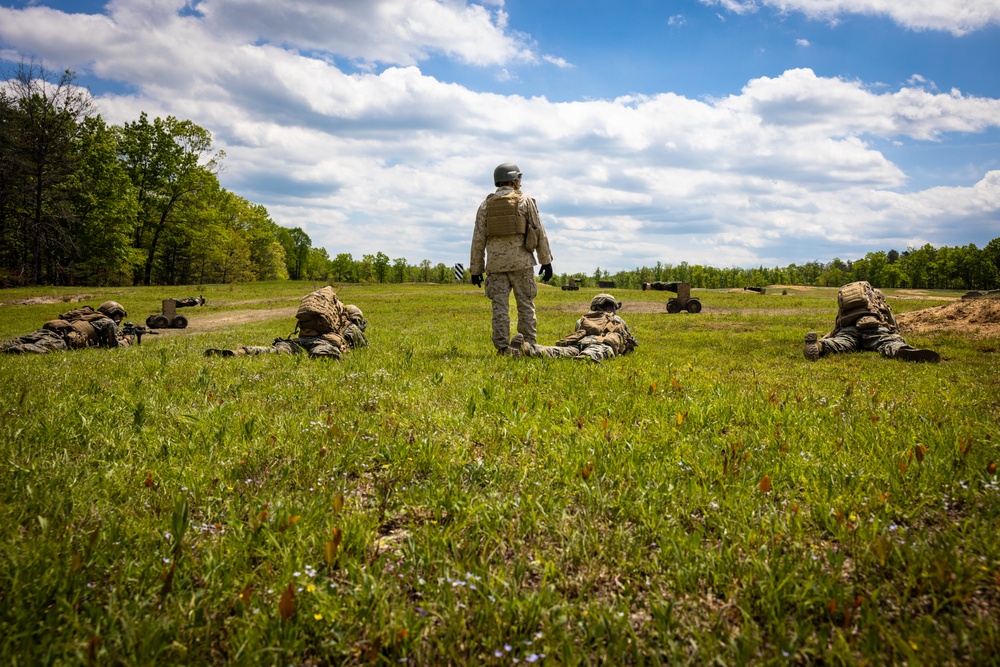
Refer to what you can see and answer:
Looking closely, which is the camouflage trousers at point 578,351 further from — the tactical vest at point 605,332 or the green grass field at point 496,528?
the green grass field at point 496,528

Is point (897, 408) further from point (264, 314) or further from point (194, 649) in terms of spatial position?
point (264, 314)

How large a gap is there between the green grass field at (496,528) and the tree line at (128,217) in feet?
141

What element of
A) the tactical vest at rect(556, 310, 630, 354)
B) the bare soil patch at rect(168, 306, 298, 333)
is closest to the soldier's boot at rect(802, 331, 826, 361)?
the tactical vest at rect(556, 310, 630, 354)

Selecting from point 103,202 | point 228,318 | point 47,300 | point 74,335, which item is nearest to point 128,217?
point 103,202

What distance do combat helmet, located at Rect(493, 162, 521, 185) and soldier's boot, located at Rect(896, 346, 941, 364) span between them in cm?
774

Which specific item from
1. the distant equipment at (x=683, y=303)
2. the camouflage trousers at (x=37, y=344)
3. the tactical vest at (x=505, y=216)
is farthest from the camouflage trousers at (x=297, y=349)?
the distant equipment at (x=683, y=303)

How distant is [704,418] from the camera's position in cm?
505

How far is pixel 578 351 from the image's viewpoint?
31.4 ft

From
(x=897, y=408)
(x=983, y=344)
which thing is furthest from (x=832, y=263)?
(x=897, y=408)

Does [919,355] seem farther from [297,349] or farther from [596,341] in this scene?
[297,349]

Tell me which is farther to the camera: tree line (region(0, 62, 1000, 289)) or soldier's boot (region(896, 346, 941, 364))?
tree line (region(0, 62, 1000, 289))

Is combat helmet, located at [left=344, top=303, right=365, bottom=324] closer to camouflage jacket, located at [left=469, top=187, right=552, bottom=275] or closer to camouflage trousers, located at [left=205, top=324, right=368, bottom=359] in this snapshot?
camouflage trousers, located at [left=205, top=324, right=368, bottom=359]

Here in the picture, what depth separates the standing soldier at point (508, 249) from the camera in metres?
9.89

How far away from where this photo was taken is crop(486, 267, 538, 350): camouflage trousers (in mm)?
10148
